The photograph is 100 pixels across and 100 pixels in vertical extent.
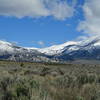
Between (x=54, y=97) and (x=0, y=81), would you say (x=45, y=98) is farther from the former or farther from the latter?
(x=0, y=81)

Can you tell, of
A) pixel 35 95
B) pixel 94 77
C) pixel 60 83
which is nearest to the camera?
pixel 35 95

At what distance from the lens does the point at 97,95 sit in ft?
30.4

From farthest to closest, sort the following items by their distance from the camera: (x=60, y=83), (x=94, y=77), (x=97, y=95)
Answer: (x=94, y=77) → (x=60, y=83) → (x=97, y=95)

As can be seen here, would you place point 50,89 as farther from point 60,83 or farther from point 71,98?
point 60,83

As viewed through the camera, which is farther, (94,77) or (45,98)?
(94,77)

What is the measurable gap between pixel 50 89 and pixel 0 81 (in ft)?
7.74

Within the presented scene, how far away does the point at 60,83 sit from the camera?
1291 cm

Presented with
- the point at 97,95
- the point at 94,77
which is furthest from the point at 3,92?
the point at 94,77

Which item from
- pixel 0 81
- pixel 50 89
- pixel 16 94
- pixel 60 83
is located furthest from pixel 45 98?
pixel 60 83

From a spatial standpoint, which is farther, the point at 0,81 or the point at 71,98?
the point at 0,81

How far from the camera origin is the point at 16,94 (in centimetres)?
883

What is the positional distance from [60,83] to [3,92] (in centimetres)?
384

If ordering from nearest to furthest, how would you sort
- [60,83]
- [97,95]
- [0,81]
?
[97,95], [0,81], [60,83]

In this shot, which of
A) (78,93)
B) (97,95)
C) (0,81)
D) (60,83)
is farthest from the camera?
(60,83)
